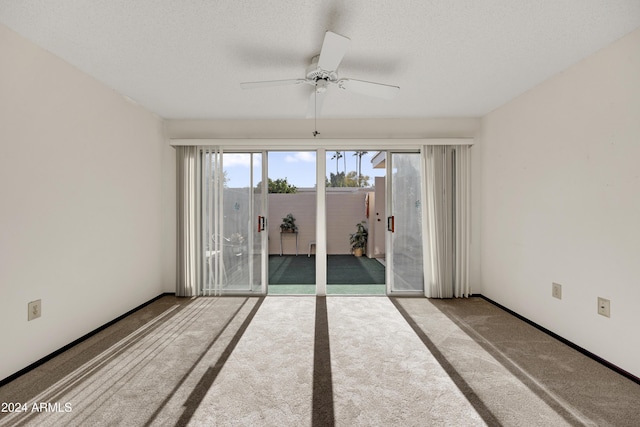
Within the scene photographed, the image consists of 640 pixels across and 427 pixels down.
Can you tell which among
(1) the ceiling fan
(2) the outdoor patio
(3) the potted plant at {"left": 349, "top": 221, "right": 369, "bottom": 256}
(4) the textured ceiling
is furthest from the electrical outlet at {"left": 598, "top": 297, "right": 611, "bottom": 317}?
(3) the potted plant at {"left": 349, "top": 221, "right": 369, "bottom": 256}

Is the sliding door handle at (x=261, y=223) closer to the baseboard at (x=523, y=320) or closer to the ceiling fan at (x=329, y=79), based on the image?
the baseboard at (x=523, y=320)

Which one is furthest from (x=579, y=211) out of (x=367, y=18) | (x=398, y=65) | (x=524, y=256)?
(x=367, y=18)

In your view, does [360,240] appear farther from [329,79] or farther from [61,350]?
[61,350]

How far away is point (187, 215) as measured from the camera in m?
3.75

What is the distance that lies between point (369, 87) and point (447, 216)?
2.09 m

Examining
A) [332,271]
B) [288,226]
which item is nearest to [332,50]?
[332,271]

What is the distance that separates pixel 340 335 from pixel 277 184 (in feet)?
31.3

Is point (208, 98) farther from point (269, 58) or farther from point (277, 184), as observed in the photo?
point (277, 184)

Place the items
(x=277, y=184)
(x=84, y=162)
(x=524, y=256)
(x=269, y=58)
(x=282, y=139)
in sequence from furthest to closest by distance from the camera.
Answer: (x=277, y=184) < (x=282, y=139) < (x=524, y=256) < (x=84, y=162) < (x=269, y=58)

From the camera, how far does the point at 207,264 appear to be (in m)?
3.79

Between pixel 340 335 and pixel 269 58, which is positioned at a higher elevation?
pixel 269 58

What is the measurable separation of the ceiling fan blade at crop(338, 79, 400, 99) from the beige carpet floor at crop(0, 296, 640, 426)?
81.7 inches

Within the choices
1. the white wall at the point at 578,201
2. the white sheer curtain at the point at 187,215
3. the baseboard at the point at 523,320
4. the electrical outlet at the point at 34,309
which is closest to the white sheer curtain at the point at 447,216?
the white wall at the point at 578,201

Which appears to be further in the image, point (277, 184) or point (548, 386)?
point (277, 184)
